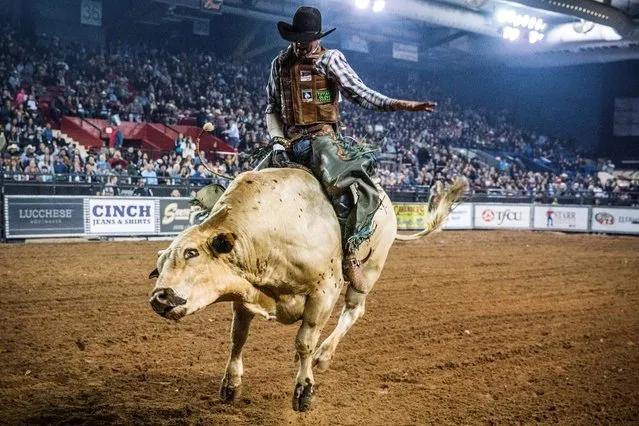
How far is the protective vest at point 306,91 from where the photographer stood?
12.9 ft

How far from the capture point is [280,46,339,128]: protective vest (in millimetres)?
3941

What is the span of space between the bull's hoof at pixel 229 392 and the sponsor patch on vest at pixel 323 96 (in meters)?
1.96

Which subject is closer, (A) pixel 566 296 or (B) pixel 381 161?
(A) pixel 566 296

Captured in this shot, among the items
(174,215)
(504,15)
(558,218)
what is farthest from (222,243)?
(504,15)

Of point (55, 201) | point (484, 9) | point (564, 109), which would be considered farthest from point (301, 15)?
point (564, 109)

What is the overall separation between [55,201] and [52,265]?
10.9 feet

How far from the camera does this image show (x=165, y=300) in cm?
274

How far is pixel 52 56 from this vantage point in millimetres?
19516

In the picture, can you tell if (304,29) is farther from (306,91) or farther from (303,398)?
(303,398)

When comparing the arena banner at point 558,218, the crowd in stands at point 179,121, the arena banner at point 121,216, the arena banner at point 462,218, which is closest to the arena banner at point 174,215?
the arena banner at point 121,216

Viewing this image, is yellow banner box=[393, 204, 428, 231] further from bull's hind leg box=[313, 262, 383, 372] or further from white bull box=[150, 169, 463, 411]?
white bull box=[150, 169, 463, 411]

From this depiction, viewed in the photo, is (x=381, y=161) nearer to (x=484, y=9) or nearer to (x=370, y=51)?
(x=484, y=9)

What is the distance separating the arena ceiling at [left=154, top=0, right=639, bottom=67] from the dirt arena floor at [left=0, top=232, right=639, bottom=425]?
15456 mm

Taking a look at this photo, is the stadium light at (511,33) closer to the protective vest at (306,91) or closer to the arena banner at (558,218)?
the arena banner at (558,218)
